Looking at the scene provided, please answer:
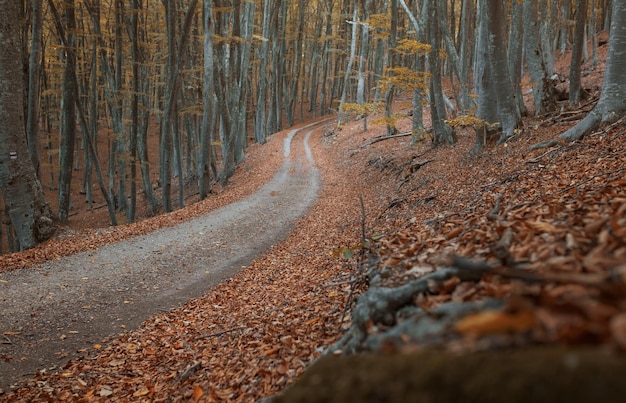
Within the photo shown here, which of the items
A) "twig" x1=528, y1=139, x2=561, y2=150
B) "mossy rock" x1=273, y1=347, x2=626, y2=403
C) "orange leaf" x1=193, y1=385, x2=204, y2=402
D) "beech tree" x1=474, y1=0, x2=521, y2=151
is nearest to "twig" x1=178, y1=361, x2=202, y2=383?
"orange leaf" x1=193, y1=385, x2=204, y2=402

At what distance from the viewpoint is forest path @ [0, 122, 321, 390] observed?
5.74 metres

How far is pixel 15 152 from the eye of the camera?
31.3 ft

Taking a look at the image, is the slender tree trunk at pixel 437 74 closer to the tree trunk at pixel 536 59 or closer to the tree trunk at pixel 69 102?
the tree trunk at pixel 536 59

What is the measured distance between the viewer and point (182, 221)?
12234mm

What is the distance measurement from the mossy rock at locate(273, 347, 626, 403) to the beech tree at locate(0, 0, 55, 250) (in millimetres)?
10449

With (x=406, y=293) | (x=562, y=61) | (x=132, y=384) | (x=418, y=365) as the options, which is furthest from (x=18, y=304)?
(x=562, y=61)

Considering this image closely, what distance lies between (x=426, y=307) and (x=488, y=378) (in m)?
1.11

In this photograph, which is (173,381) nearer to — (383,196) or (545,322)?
(545,322)

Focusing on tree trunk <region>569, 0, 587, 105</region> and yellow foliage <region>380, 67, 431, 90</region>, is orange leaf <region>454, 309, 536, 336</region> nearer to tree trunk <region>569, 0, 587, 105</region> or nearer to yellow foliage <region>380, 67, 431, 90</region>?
yellow foliage <region>380, 67, 431, 90</region>

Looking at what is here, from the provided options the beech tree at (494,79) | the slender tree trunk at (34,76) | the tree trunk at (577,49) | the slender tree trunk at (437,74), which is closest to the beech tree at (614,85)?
the beech tree at (494,79)

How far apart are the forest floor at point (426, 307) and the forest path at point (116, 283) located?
155mm

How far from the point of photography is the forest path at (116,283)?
5737 mm

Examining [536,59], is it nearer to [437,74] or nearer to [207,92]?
[437,74]

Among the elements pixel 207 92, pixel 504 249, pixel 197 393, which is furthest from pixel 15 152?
pixel 504 249
